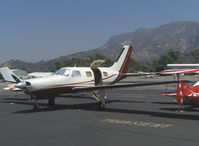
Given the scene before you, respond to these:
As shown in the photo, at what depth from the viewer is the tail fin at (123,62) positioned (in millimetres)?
22586

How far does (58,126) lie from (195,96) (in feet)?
23.2

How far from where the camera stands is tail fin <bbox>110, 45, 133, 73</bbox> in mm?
22586

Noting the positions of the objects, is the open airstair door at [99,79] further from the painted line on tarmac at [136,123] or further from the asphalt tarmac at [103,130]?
the painted line on tarmac at [136,123]

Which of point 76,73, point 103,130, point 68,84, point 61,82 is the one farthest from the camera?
point 76,73

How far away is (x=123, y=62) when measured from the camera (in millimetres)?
23047

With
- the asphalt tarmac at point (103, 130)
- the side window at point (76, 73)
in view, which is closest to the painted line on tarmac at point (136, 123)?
the asphalt tarmac at point (103, 130)

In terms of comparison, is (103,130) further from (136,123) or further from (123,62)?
(123,62)

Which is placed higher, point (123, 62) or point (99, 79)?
point (123, 62)

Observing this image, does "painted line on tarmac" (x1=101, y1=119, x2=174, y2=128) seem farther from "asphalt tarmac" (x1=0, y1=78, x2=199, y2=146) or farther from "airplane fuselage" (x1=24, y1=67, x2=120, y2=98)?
"airplane fuselage" (x1=24, y1=67, x2=120, y2=98)

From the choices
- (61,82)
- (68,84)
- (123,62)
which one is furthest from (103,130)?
(123,62)

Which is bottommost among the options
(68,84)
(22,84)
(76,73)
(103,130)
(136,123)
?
(136,123)

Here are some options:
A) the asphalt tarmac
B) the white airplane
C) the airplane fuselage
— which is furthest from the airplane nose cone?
the asphalt tarmac

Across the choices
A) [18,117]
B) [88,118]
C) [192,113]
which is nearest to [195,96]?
[192,113]

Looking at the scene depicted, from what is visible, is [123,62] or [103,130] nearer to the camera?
[103,130]
